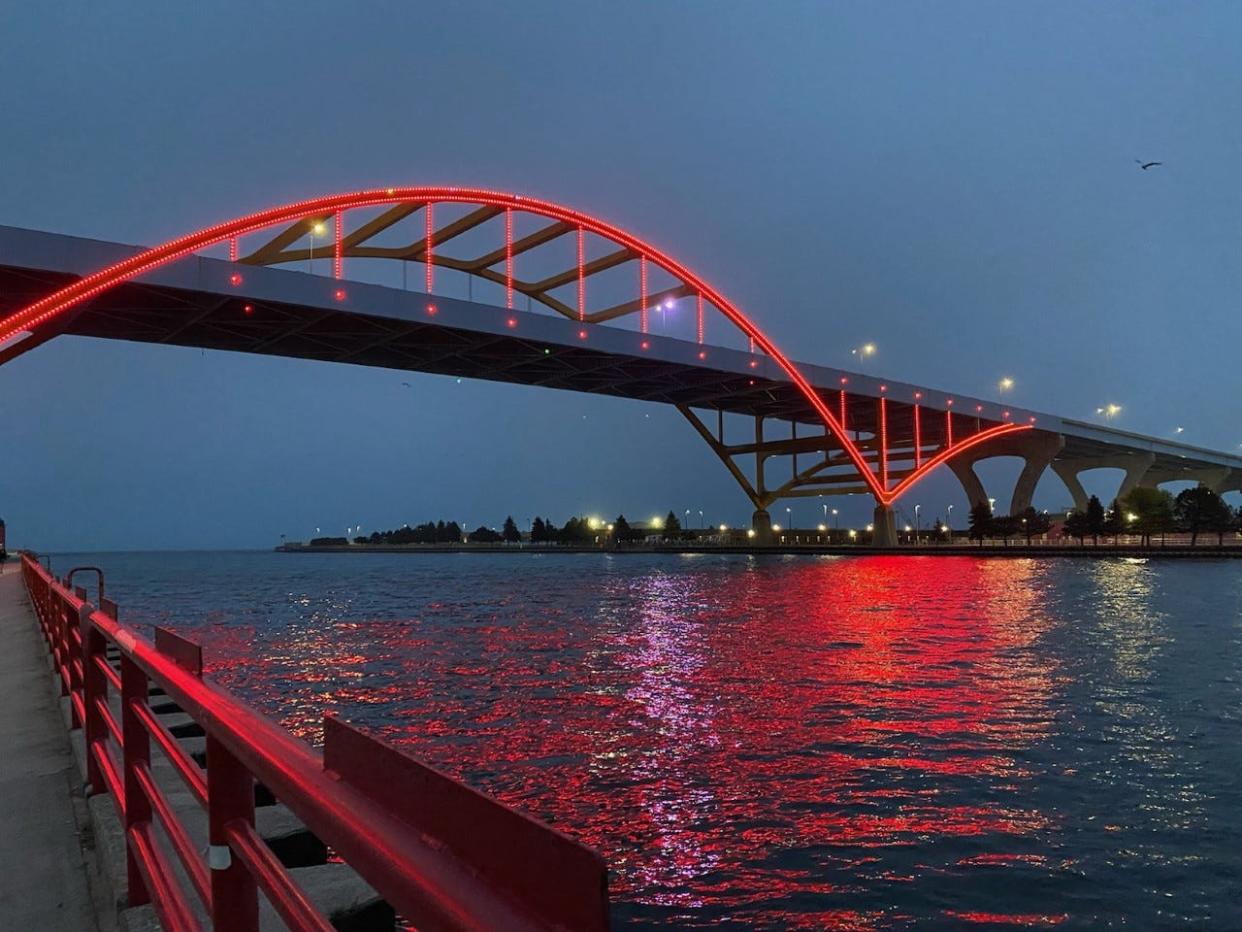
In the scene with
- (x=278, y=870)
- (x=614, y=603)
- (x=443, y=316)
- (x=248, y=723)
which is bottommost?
(x=614, y=603)

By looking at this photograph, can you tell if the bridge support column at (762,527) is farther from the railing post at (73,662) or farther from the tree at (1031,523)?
the railing post at (73,662)

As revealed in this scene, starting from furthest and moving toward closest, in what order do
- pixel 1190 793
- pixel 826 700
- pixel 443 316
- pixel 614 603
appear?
pixel 443 316 < pixel 614 603 < pixel 826 700 < pixel 1190 793

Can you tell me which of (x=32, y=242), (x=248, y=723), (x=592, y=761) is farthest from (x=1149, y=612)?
(x=32, y=242)

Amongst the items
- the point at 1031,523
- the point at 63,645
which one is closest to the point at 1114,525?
the point at 1031,523

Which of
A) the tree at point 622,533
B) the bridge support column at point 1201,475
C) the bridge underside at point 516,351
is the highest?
the bridge underside at point 516,351

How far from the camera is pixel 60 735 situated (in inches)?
294

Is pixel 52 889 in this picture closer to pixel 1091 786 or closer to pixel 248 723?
pixel 248 723

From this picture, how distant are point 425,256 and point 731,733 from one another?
51.7 m

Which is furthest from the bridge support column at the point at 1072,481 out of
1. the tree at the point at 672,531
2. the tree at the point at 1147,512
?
the tree at the point at 672,531

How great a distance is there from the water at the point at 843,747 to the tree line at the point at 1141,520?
74227mm

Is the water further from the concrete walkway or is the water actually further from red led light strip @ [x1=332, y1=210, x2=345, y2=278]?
red led light strip @ [x1=332, y1=210, x2=345, y2=278]

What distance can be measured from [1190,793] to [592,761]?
5844mm

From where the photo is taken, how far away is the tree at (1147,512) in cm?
9331

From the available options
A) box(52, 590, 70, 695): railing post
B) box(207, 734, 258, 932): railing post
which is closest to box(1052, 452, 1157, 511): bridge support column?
box(52, 590, 70, 695): railing post
